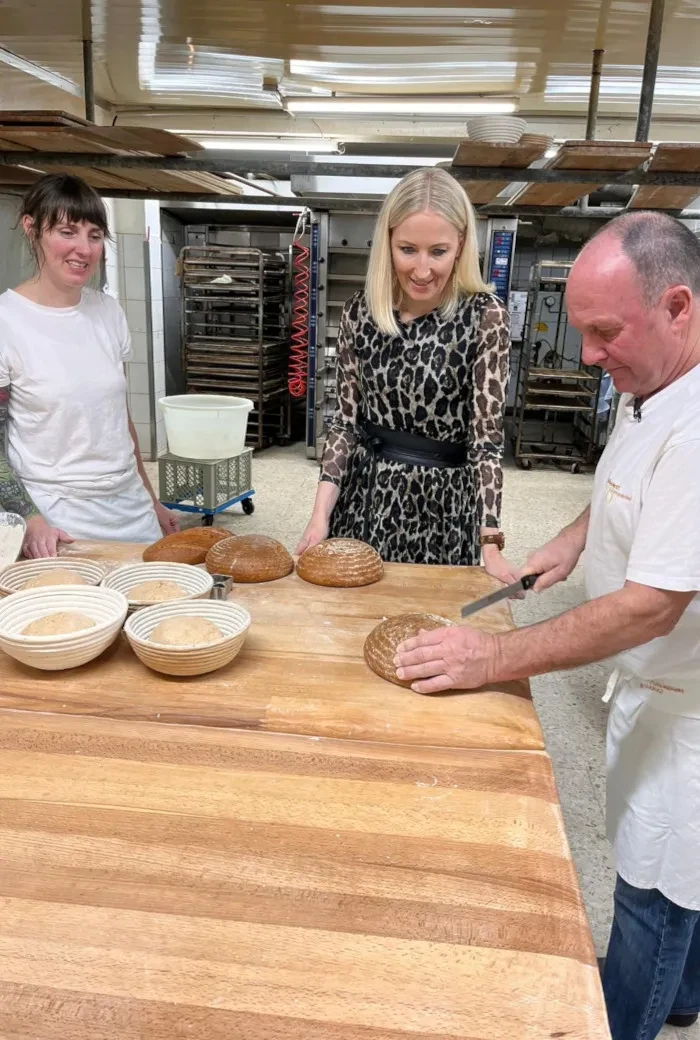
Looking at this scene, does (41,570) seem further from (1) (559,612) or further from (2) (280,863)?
(1) (559,612)

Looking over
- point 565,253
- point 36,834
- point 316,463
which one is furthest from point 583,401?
point 36,834

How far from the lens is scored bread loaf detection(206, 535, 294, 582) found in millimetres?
1618

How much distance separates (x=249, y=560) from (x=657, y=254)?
1.02 metres

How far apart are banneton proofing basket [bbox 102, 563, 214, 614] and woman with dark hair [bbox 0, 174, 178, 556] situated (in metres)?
0.32

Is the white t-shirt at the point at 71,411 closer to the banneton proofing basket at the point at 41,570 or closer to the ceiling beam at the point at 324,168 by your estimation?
the banneton proofing basket at the point at 41,570

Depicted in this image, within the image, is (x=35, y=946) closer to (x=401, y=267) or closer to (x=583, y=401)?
(x=401, y=267)

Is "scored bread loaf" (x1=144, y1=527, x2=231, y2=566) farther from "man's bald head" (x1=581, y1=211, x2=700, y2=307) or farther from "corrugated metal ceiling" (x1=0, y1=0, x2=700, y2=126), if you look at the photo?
"corrugated metal ceiling" (x1=0, y1=0, x2=700, y2=126)

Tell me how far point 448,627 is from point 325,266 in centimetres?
565

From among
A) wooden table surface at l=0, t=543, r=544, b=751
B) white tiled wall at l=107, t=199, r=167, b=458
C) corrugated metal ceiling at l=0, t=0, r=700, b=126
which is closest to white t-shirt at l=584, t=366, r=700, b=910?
wooden table surface at l=0, t=543, r=544, b=751

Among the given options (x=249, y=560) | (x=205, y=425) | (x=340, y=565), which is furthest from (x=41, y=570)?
(x=205, y=425)

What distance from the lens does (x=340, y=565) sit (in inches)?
63.6

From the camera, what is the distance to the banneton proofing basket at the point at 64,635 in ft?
3.90

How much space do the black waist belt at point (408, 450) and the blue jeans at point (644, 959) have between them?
1027 millimetres

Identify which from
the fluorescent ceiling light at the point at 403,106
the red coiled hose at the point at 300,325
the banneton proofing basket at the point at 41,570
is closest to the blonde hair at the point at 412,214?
the banneton proofing basket at the point at 41,570
